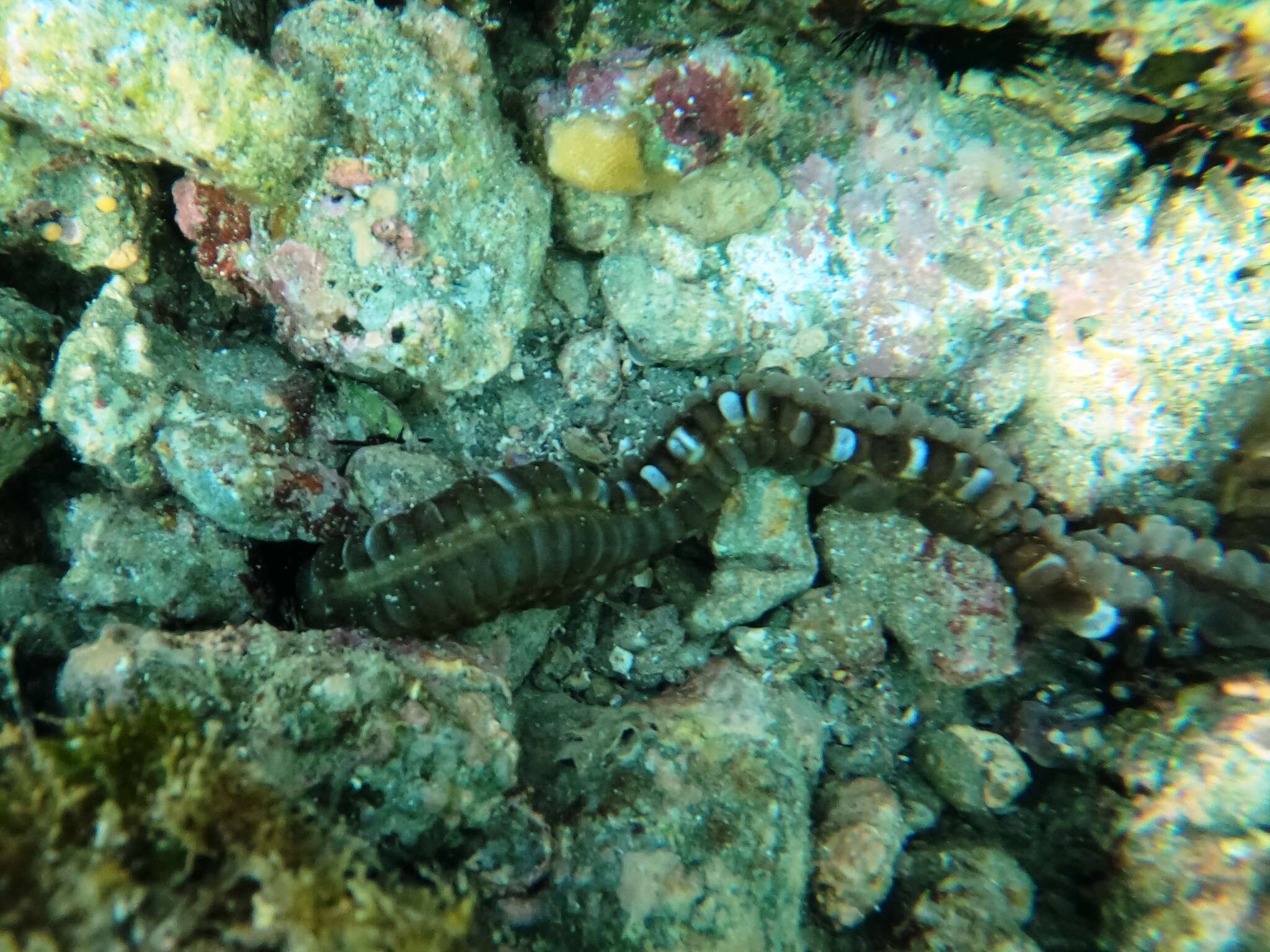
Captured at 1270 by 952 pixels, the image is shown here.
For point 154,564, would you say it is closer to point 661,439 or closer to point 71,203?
point 71,203

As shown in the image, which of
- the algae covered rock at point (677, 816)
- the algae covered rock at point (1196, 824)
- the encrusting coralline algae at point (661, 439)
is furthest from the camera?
the algae covered rock at point (677, 816)

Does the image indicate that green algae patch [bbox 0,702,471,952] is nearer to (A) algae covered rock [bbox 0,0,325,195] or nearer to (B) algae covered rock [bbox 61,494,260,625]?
(B) algae covered rock [bbox 61,494,260,625]

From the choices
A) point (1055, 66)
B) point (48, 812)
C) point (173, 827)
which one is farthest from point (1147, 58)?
point (48, 812)

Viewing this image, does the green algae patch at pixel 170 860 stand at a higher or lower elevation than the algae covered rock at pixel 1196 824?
higher

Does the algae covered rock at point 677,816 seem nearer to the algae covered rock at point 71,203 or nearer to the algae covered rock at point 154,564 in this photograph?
the algae covered rock at point 154,564

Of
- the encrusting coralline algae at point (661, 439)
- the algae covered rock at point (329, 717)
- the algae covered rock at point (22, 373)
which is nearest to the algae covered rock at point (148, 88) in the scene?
the encrusting coralline algae at point (661, 439)

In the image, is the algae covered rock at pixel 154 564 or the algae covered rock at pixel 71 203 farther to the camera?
the algae covered rock at pixel 154 564

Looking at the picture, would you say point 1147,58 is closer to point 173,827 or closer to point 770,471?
point 770,471
